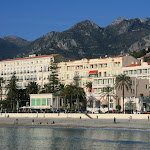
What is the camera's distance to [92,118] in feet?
326

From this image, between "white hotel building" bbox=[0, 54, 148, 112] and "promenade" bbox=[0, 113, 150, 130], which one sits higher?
"white hotel building" bbox=[0, 54, 148, 112]

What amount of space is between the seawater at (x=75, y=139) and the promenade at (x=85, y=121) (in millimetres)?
3988

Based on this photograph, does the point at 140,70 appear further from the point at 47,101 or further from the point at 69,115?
the point at 69,115

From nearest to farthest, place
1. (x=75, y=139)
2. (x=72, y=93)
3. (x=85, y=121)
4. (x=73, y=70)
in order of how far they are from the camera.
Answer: (x=75, y=139) < (x=85, y=121) < (x=72, y=93) < (x=73, y=70)

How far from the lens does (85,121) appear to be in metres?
93.1

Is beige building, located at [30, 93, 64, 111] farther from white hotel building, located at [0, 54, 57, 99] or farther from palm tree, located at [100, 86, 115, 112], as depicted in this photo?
white hotel building, located at [0, 54, 57, 99]

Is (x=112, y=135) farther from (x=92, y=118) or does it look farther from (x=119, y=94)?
(x=119, y=94)

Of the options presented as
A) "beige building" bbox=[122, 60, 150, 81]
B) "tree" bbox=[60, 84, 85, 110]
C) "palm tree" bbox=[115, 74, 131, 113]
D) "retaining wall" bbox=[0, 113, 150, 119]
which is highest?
"beige building" bbox=[122, 60, 150, 81]

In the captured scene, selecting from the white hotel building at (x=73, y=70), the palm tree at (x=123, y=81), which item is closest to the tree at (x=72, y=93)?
the white hotel building at (x=73, y=70)

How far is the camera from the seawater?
2318 inches

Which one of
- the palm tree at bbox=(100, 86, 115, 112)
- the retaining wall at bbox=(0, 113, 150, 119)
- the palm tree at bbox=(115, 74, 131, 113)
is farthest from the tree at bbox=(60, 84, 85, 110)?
the retaining wall at bbox=(0, 113, 150, 119)

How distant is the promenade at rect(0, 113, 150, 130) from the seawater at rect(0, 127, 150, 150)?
3988mm

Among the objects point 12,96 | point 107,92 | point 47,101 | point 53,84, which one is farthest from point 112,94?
point 12,96

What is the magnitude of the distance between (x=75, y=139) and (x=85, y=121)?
2488 cm
